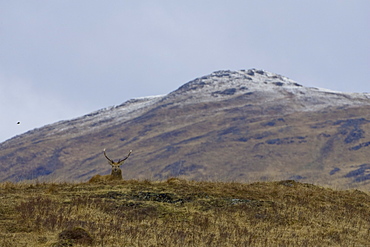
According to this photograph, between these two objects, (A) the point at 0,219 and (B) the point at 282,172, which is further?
(B) the point at 282,172

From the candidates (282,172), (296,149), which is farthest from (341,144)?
(282,172)

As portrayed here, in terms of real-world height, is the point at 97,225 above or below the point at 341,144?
below

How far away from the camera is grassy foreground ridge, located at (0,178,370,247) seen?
14.6 metres

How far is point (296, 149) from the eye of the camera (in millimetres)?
197000

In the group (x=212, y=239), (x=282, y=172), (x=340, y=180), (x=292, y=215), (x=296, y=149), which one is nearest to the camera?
(x=212, y=239)

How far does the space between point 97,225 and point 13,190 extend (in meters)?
6.02

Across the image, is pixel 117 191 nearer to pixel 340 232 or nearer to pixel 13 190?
A: pixel 13 190

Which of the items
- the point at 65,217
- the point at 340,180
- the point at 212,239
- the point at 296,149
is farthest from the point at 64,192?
the point at 296,149

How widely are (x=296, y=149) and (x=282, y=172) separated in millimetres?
23717

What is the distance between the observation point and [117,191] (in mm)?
20266

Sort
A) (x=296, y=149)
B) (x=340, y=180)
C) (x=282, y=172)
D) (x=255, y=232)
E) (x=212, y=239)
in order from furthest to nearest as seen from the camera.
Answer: (x=296, y=149)
(x=282, y=172)
(x=340, y=180)
(x=255, y=232)
(x=212, y=239)

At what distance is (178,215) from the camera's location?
1753 cm

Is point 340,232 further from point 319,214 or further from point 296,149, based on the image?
point 296,149

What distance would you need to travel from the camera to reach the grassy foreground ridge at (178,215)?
573 inches
